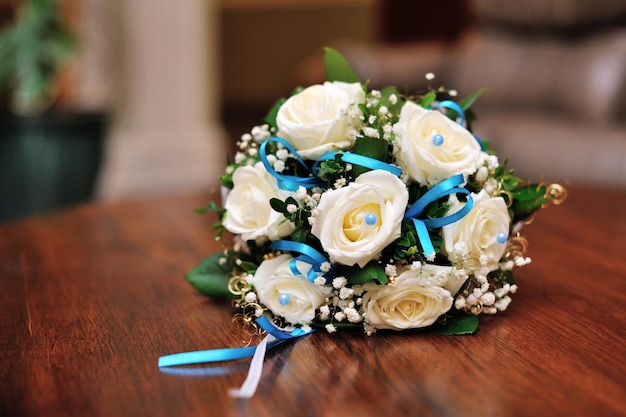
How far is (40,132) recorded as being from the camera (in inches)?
80.7

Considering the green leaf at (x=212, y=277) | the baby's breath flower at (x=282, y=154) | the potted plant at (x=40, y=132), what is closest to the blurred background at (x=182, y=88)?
the potted plant at (x=40, y=132)

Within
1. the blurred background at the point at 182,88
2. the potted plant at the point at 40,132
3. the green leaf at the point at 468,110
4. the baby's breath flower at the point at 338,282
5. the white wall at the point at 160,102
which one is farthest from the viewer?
the white wall at the point at 160,102

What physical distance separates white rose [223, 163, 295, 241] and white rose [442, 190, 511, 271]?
140mm

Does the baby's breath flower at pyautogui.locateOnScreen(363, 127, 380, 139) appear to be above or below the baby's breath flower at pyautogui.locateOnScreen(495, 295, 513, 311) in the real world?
above

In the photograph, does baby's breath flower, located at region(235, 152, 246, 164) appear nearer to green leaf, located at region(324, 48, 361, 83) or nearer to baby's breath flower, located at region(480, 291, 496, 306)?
green leaf, located at region(324, 48, 361, 83)

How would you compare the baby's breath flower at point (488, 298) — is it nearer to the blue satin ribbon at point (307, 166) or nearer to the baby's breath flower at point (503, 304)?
the baby's breath flower at point (503, 304)

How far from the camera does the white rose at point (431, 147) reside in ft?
1.94

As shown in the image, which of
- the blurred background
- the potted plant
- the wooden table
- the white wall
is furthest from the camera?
the white wall

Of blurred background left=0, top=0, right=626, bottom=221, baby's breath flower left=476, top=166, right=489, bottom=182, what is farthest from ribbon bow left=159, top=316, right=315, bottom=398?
blurred background left=0, top=0, right=626, bottom=221

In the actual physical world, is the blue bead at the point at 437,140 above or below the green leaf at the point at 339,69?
below

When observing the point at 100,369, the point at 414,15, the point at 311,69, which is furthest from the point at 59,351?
the point at 414,15

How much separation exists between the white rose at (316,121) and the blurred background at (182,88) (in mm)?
678

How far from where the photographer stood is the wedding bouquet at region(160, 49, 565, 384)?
1.86ft

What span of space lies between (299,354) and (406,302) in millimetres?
102
